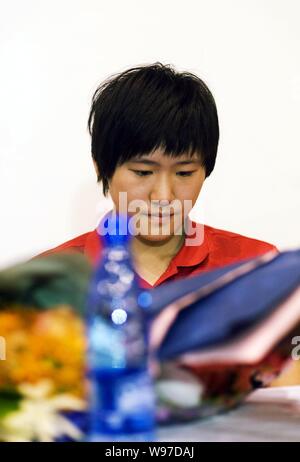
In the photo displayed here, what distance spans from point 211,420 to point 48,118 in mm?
777

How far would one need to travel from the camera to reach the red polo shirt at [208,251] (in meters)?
0.97

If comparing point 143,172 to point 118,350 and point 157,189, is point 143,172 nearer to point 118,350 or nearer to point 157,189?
point 157,189

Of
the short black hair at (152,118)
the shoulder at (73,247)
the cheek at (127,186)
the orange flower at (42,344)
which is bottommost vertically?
the orange flower at (42,344)

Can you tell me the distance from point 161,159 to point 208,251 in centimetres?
19

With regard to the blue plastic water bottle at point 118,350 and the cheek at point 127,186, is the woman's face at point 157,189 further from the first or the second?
the blue plastic water bottle at point 118,350

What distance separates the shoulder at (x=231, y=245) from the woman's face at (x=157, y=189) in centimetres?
10

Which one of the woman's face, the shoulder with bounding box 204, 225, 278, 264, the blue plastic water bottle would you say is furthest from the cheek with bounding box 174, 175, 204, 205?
the blue plastic water bottle

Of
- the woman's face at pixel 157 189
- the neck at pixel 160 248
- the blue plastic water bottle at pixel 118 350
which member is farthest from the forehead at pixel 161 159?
the blue plastic water bottle at pixel 118 350

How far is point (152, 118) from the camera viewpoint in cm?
103

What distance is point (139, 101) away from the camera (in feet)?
3.44

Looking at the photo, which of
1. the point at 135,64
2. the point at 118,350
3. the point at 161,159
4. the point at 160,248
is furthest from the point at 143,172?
the point at 118,350

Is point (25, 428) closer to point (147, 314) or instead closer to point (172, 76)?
point (147, 314)

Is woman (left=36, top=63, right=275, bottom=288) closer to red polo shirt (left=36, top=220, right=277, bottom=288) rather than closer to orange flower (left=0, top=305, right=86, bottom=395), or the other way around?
red polo shirt (left=36, top=220, right=277, bottom=288)

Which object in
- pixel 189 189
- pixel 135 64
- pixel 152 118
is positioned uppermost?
pixel 135 64
